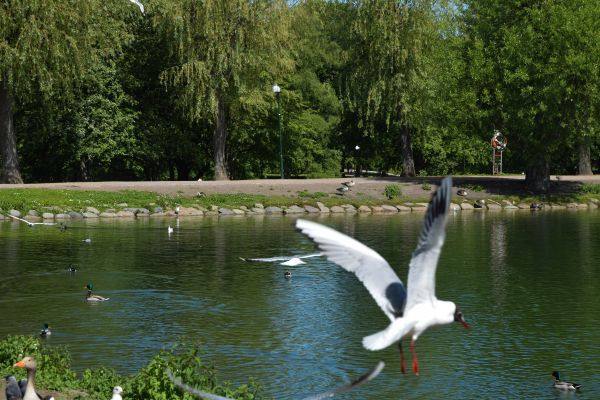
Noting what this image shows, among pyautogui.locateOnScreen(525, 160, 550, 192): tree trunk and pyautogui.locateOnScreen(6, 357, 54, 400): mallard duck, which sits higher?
pyautogui.locateOnScreen(525, 160, 550, 192): tree trunk

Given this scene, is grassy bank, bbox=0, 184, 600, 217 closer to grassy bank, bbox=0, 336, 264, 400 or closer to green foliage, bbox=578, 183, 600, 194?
green foliage, bbox=578, 183, 600, 194

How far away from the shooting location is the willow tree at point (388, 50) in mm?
76062

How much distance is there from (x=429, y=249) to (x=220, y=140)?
67072 millimetres

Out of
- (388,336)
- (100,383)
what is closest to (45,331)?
(100,383)

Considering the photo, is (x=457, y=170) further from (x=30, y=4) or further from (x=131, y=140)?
(x=30, y=4)

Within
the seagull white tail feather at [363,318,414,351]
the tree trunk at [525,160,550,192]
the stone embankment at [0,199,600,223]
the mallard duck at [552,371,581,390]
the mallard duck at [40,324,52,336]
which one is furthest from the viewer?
the tree trunk at [525,160,550,192]

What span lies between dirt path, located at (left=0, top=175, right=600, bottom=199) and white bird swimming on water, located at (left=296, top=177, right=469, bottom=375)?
5749cm

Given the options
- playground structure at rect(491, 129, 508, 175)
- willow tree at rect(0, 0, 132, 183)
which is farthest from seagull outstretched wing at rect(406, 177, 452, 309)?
playground structure at rect(491, 129, 508, 175)

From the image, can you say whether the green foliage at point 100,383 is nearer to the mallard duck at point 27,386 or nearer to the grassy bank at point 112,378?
the grassy bank at point 112,378

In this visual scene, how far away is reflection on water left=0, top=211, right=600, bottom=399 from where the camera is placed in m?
23.9

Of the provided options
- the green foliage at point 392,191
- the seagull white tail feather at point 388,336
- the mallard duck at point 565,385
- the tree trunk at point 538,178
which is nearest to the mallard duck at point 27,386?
the seagull white tail feather at point 388,336

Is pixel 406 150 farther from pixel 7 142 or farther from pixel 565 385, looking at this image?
pixel 565 385

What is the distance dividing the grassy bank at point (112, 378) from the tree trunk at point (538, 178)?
57709mm

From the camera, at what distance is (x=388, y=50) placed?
75500mm
